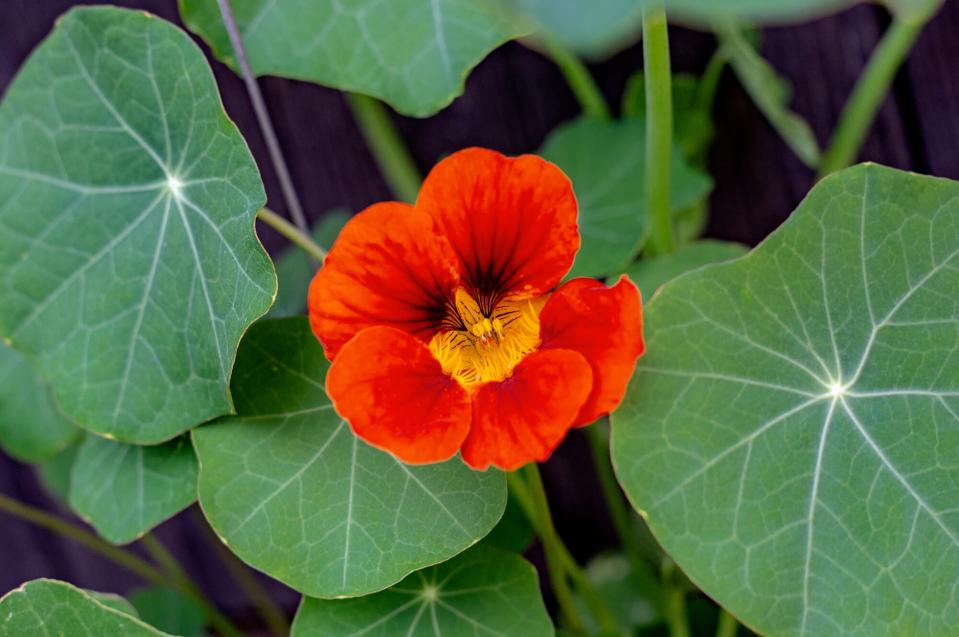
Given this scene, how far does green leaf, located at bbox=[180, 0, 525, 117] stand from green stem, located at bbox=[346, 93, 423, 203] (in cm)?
26

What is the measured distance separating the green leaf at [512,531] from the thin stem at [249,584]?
53cm

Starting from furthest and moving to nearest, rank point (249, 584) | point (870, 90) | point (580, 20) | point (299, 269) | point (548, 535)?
point (249, 584) < point (299, 269) < point (870, 90) < point (548, 535) < point (580, 20)

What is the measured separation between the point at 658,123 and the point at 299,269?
0.56m

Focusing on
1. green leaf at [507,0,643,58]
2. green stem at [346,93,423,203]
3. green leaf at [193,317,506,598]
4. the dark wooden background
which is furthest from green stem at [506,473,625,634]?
green leaf at [507,0,643,58]

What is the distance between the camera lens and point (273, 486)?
76cm

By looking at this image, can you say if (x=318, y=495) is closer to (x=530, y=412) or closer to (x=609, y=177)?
(x=530, y=412)

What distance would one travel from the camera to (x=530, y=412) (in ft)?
1.98

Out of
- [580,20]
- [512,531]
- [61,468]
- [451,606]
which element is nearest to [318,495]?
[451,606]

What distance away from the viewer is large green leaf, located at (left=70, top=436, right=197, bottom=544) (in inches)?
34.1

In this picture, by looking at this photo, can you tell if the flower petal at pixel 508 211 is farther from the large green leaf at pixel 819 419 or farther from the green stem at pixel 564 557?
the green stem at pixel 564 557

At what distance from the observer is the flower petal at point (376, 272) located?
628 millimetres

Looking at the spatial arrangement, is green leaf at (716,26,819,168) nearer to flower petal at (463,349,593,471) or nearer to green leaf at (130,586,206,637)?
flower petal at (463,349,593,471)

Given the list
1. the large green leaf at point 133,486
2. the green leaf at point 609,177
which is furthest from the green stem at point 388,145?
the large green leaf at point 133,486

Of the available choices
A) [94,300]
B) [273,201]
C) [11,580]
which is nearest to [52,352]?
[94,300]
